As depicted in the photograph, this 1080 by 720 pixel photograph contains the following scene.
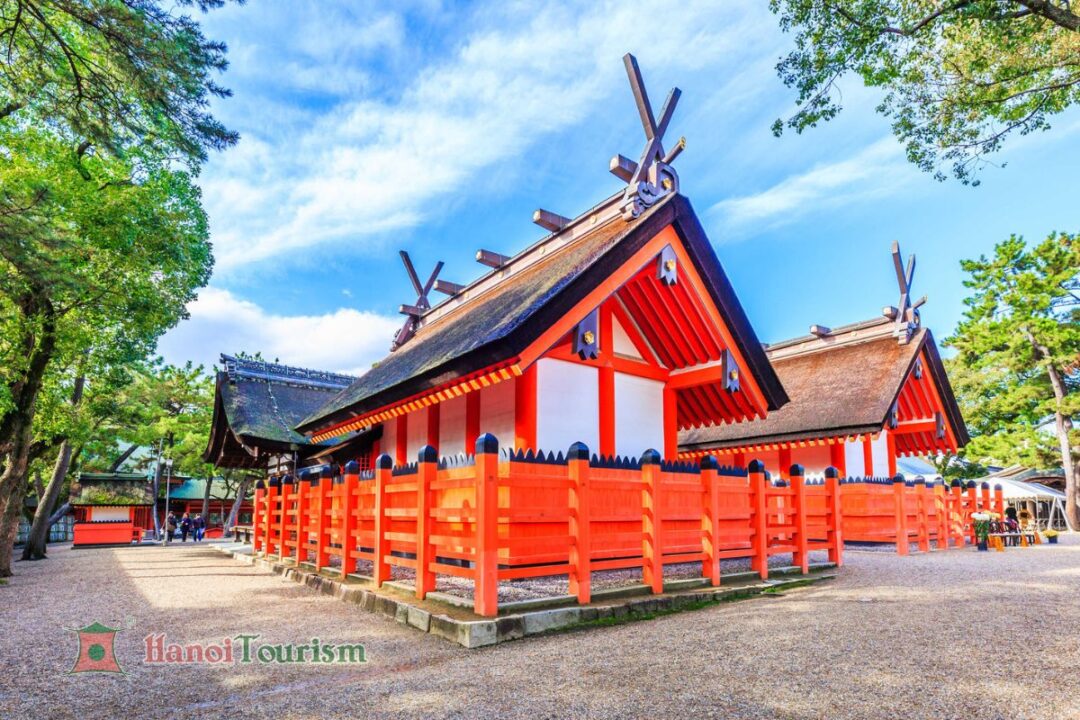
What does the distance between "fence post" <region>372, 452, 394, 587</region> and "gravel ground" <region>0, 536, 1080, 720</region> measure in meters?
0.55

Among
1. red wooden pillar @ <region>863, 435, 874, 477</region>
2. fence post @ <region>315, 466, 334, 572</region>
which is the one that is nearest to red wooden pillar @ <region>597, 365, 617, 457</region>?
fence post @ <region>315, 466, 334, 572</region>

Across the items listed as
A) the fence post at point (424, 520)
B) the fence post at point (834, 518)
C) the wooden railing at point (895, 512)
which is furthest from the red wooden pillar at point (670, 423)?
the fence post at point (424, 520)

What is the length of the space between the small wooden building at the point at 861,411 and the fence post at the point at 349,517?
31.7 feet

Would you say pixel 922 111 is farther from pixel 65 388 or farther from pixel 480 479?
pixel 65 388

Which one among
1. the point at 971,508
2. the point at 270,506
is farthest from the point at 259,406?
the point at 971,508

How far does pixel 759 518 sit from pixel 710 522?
1.04 meters

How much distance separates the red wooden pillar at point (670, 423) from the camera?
10273mm

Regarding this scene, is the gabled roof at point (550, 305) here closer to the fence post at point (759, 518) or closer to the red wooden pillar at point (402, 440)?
the red wooden pillar at point (402, 440)

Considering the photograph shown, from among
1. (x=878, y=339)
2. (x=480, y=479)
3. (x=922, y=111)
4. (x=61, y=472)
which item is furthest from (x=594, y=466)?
(x=61, y=472)

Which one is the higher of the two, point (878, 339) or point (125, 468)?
point (878, 339)

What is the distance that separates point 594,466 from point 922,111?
685cm

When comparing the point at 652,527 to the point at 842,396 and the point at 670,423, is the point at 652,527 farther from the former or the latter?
the point at 842,396

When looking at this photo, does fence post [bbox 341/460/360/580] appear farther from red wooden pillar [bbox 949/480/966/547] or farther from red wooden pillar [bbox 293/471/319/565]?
red wooden pillar [bbox 949/480/966/547]

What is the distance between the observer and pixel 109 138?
5.29 m
